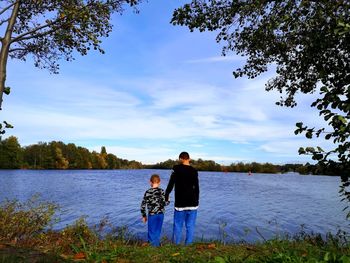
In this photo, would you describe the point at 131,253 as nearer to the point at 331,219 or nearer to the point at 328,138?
the point at 328,138

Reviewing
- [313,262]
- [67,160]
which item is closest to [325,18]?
[313,262]

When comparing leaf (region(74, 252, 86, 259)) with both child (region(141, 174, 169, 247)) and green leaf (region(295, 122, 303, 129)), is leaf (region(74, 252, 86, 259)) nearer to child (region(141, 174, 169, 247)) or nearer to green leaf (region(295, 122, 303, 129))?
green leaf (region(295, 122, 303, 129))

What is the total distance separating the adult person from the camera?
9.98m

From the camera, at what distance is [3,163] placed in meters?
133

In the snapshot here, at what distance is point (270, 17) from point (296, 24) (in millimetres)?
877

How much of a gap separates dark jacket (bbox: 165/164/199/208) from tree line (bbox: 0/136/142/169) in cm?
12678

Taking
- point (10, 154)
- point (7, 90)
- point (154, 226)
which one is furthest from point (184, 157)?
point (10, 154)

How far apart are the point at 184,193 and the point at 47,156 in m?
146

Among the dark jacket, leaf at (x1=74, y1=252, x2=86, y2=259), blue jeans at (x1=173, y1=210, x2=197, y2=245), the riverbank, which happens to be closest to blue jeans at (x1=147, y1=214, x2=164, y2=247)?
blue jeans at (x1=173, y1=210, x2=197, y2=245)

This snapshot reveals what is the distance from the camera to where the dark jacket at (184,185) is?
9984 millimetres

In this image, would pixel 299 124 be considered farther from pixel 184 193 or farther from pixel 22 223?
pixel 22 223

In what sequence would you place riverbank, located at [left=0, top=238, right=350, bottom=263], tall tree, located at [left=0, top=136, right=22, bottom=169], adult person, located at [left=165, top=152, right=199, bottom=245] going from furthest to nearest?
1. tall tree, located at [left=0, top=136, right=22, bottom=169]
2. adult person, located at [left=165, top=152, right=199, bottom=245]
3. riverbank, located at [left=0, top=238, right=350, bottom=263]

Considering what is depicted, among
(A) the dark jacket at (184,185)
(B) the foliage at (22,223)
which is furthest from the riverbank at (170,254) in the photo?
(A) the dark jacket at (184,185)

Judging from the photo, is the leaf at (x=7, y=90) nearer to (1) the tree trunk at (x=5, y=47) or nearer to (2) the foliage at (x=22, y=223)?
(1) the tree trunk at (x=5, y=47)
